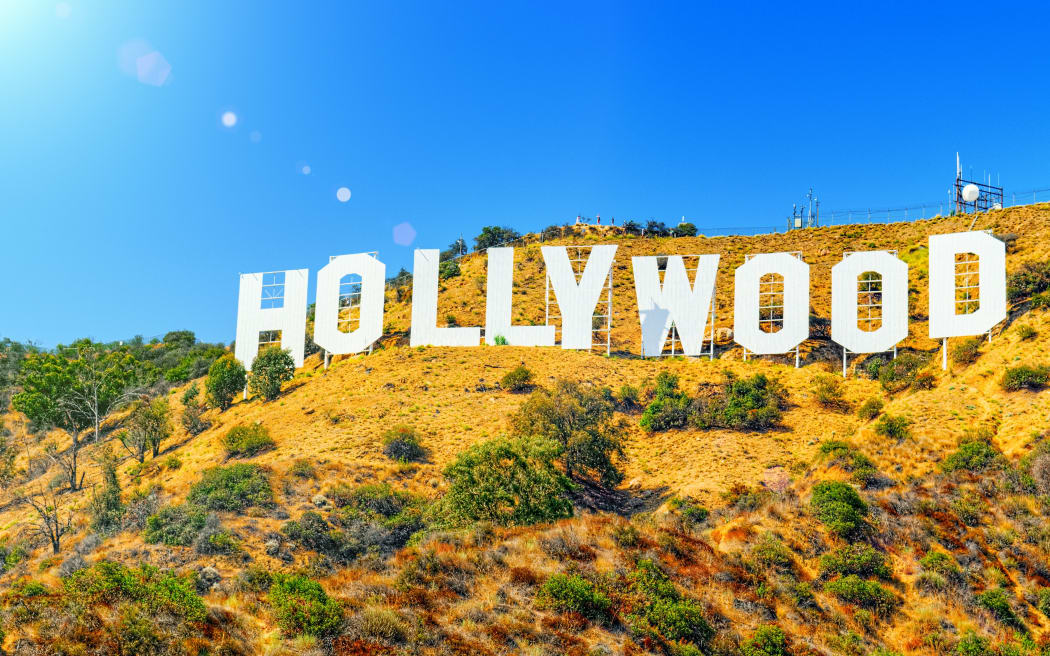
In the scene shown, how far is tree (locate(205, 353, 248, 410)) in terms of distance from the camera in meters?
51.6

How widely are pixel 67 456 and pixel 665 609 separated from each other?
45.3 m

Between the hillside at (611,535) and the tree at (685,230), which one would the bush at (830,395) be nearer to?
the hillside at (611,535)

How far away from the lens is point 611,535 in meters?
26.3

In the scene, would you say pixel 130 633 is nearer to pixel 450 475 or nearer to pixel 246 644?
pixel 246 644

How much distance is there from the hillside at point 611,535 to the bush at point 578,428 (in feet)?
3.64

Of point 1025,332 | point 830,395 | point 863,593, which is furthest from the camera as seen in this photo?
point 830,395

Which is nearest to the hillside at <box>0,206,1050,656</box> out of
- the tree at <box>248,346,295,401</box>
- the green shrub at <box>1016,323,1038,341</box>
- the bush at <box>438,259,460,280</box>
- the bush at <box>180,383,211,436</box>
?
the green shrub at <box>1016,323,1038,341</box>

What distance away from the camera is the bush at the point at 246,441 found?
40625 millimetres

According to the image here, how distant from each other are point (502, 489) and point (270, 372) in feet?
86.3

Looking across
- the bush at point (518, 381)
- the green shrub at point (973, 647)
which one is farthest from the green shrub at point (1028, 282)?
the green shrub at point (973, 647)

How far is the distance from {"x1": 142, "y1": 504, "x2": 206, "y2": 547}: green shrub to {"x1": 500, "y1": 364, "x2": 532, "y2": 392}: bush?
66.2ft

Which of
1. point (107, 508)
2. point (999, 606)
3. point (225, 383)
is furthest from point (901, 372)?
point (225, 383)

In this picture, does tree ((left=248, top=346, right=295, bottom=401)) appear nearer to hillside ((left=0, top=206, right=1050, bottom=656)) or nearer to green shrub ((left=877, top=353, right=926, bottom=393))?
hillside ((left=0, top=206, right=1050, bottom=656))

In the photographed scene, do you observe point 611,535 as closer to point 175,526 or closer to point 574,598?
point 574,598
